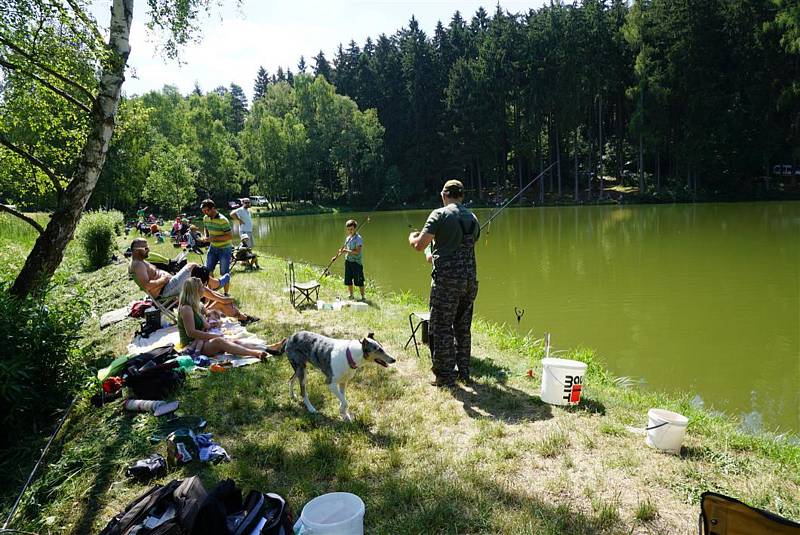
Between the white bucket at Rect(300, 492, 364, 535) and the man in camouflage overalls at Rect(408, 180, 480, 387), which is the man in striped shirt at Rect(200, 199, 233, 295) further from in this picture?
the white bucket at Rect(300, 492, 364, 535)

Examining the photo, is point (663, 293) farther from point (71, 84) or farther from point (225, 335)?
point (71, 84)

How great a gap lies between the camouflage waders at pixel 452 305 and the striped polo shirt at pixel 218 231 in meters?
5.61

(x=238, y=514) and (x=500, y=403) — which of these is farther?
(x=500, y=403)

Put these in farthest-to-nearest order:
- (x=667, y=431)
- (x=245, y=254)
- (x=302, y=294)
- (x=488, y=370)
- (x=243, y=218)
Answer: (x=245, y=254) → (x=243, y=218) → (x=302, y=294) → (x=488, y=370) → (x=667, y=431)

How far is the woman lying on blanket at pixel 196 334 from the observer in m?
6.20

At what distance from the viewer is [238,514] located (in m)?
2.85

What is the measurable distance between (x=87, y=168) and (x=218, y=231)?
3.00 metres

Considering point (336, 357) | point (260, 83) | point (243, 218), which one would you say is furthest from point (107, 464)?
point (260, 83)

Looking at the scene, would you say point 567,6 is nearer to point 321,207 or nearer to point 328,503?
point 321,207

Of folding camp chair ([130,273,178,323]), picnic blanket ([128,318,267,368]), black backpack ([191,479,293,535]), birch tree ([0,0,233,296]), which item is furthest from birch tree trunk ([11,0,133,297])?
black backpack ([191,479,293,535])

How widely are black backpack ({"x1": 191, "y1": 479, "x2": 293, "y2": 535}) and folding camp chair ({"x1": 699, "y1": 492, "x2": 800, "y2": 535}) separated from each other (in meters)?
2.23

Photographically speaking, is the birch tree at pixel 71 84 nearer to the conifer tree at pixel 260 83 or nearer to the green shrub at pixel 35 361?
the green shrub at pixel 35 361

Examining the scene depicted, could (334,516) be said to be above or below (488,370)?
above

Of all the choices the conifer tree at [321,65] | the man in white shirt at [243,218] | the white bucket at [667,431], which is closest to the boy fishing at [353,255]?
the man in white shirt at [243,218]
